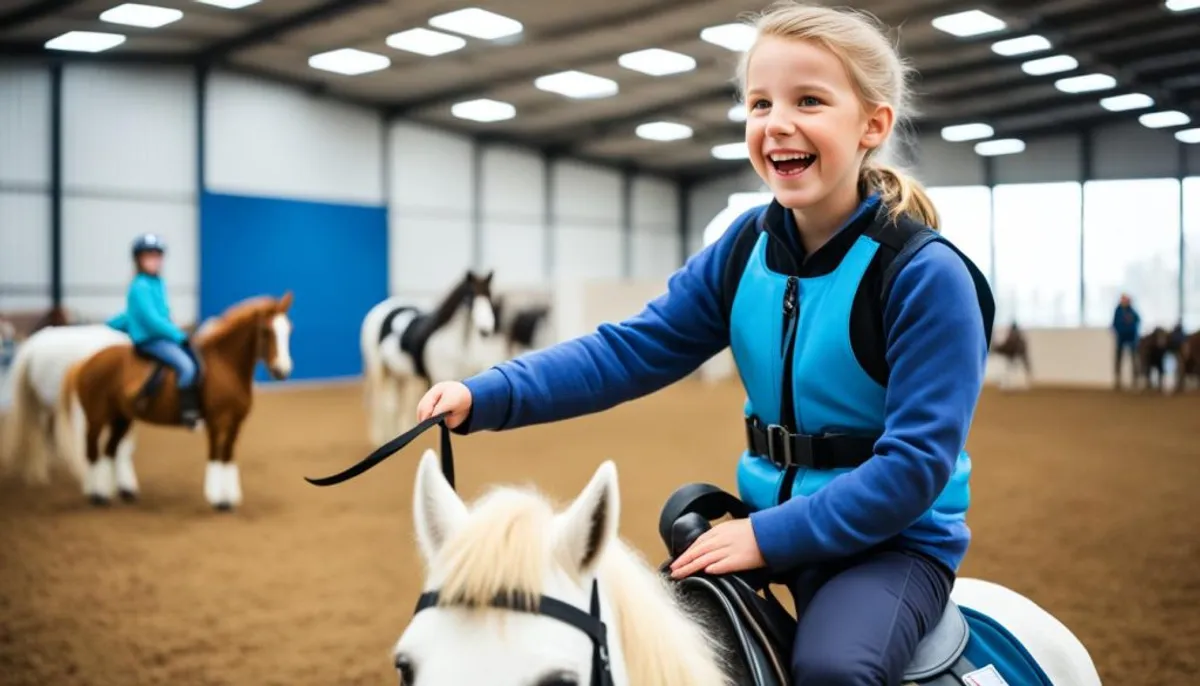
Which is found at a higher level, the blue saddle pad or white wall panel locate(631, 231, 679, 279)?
white wall panel locate(631, 231, 679, 279)

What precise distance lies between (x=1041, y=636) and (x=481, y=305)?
5811 mm

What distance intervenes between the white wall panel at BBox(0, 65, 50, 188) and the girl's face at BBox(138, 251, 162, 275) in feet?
4.12

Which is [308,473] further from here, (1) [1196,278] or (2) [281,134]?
(2) [281,134]

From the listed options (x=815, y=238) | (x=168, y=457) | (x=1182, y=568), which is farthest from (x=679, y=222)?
(x=815, y=238)

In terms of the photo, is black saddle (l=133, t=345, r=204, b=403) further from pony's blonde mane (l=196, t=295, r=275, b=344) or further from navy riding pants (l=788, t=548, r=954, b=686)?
navy riding pants (l=788, t=548, r=954, b=686)

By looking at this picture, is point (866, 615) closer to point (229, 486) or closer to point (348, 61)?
point (229, 486)

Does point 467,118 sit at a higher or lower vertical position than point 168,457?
higher

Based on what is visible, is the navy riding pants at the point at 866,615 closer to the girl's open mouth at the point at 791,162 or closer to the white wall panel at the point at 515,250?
the girl's open mouth at the point at 791,162

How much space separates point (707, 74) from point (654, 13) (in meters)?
2.18

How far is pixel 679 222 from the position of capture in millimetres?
17062

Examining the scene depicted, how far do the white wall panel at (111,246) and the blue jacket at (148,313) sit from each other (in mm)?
4014

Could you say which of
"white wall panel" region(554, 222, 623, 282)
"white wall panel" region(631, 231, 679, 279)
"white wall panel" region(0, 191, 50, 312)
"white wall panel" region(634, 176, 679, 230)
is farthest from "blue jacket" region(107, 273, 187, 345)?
"white wall panel" region(631, 231, 679, 279)

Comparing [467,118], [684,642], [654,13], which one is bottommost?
[684,642]

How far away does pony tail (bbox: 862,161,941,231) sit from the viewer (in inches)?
40.9
